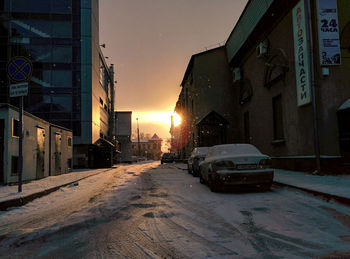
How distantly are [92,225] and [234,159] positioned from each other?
427 centimetres

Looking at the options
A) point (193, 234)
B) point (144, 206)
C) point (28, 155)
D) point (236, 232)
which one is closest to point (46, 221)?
point (144, 206)

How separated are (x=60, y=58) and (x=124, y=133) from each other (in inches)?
1133

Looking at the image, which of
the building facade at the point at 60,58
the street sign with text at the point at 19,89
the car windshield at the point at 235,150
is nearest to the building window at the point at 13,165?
the street sign with text at the point at 19,89

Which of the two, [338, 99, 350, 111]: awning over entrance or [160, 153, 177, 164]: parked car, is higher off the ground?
[338, 99, 350, 111]: awning over entrance

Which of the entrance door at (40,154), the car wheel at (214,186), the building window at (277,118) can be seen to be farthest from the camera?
the building window at (277,118)

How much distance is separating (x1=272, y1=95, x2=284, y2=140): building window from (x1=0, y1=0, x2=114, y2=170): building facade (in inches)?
744

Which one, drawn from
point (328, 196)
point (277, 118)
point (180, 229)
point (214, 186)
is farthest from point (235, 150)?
point (277, 118)

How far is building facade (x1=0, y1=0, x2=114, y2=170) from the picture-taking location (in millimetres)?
27516

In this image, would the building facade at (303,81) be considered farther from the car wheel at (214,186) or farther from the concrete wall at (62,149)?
the concrete wall at (62,149)

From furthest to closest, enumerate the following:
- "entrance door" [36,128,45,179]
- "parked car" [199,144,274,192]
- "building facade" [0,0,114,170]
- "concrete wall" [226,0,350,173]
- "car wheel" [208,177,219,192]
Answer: "building facade" [0,0,114,170]
"entrance door" [36,128,45,179]
"concrete wall" [226,0,350,173]
"car wheel" [208,177,219,192]
"parked car" [199,144,274,192]

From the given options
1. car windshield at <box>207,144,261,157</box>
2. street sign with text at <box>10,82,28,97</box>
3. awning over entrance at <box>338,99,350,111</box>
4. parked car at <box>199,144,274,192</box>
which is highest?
street sign with text at <box>10,82,28,97</box>

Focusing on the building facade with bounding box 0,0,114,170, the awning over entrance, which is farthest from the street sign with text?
the building facade with bounding box 0,0,114,170

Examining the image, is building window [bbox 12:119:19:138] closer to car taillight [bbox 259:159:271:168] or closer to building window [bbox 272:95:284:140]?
car taillight [bbox 259:159:271:168]

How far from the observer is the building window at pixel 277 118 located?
48.9 ft
